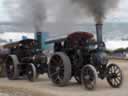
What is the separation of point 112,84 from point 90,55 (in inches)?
41.1

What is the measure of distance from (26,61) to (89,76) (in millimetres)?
4394

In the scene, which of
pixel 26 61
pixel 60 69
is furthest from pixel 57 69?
pixel 26 61

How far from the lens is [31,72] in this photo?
14.1 metres

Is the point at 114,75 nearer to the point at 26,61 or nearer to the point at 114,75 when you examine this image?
the point at 114,75

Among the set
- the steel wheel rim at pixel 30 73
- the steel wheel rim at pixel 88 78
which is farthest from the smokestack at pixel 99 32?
the steel wheel rim at pixel 30 73

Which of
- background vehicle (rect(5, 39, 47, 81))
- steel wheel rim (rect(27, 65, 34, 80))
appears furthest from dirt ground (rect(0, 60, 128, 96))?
background vehicle (rect(5, 39, 47, 81))

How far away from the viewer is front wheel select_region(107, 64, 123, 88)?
37.0 ft

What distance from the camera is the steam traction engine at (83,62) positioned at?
11172mm

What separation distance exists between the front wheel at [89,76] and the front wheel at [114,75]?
0.68 metres

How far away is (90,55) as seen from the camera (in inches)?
455

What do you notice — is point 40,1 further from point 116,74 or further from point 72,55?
point 116,74

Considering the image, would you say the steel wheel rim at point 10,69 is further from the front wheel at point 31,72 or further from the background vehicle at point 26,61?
the front wheel at point 31,72

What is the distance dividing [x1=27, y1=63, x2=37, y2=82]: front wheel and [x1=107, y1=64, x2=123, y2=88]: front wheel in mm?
3283

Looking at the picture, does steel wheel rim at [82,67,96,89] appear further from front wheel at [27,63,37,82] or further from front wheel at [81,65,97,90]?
front wheel at [27,63,37,82]
